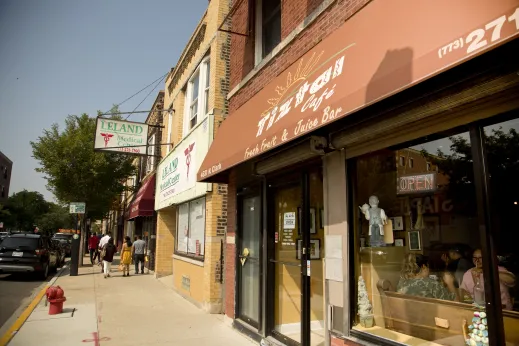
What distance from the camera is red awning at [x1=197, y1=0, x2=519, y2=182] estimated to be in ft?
8.86

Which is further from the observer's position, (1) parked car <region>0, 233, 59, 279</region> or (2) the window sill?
(1) parked car <region>0, 233, 59, 279</region>

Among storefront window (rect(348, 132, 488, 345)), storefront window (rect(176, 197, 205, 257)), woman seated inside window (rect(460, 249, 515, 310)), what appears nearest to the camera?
woman seated inside window (rect(460, 249, 515, 310))

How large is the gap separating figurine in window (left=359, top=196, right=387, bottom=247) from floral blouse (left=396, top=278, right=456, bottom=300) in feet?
1.69

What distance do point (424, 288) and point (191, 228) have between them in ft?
26.0

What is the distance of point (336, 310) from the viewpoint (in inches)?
183

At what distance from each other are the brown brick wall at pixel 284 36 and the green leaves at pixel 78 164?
14847 mm

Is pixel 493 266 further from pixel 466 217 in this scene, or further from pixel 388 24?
pixel 388 24

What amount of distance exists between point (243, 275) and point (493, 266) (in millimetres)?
5153

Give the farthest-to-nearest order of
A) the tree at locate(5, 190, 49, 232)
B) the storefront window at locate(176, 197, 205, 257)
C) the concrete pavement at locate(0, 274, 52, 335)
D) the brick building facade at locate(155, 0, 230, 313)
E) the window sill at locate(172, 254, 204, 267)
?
1. the tree at locate(5, 190, 49, 232)
2. the storefront window at locate(176, 197, 205, 257)
3. the window sill at locate(172, 254, 204, 267)
4. the brick building facade at locate(155, 0, 230, 313)
5. the concrete pavement at locate(0, 274, 52, 335)

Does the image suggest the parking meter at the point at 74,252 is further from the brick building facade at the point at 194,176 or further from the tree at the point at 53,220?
the tree at the point at 53,220

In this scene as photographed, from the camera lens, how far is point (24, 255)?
14.2 m

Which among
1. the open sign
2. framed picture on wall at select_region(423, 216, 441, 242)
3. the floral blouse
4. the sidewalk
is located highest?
the open sign

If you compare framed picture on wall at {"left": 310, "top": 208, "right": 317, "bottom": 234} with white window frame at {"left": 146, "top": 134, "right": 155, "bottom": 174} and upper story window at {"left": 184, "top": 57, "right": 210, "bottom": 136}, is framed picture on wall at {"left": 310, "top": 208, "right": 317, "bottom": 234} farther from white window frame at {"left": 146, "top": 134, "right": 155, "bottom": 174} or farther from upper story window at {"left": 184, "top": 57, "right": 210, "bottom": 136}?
white window frame at {"left": 146, "top": 134, "right": 155, "bottom": 174}

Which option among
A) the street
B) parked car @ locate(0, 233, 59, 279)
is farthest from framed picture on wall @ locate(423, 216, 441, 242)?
parked car @ locate(0, 233, 59, 279)
